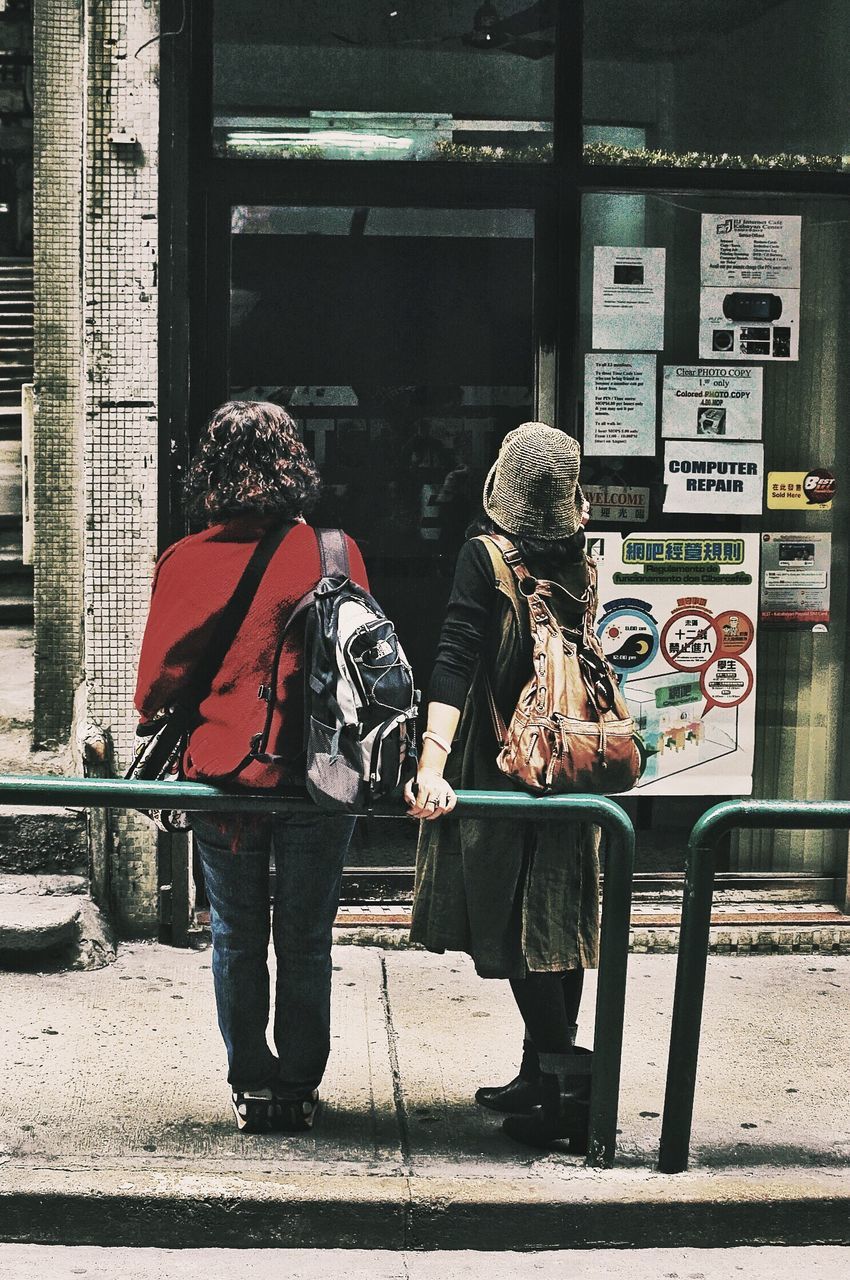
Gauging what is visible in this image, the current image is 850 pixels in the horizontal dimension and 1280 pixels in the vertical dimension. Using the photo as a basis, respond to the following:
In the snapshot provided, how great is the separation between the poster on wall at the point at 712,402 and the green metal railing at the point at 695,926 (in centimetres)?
254

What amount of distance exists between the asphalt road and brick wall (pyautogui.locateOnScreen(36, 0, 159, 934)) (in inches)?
84.8

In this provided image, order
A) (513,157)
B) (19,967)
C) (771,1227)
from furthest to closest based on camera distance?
(513,157) < (19,967) < (771,1227)

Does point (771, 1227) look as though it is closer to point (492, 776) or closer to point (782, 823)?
point (782, 823)

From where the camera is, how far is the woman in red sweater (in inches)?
157

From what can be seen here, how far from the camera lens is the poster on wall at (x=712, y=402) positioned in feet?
20.3

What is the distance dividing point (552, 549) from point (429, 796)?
2.38 ft

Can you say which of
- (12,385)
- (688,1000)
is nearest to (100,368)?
(12,385)

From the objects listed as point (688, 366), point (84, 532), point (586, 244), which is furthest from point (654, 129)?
point (84, 532)

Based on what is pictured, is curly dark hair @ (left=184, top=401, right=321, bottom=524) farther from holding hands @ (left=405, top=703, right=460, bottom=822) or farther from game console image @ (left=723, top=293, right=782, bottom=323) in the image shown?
game console image @ (left=723, top=293, right=782, bottom=323)

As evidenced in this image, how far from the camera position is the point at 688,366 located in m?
6.18

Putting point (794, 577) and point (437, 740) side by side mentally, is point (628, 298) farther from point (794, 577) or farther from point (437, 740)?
point (437, 740)

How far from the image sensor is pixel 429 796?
12.8 feet

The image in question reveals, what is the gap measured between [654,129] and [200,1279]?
14.1 feet

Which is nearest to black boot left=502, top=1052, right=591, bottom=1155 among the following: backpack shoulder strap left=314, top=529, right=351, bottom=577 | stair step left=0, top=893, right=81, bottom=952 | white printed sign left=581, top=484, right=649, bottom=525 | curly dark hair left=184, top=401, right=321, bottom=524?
backpack shoulder strap left=314, top=529, right=351, bottom=577
